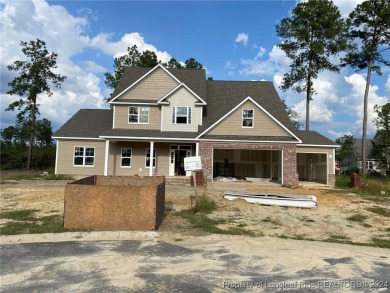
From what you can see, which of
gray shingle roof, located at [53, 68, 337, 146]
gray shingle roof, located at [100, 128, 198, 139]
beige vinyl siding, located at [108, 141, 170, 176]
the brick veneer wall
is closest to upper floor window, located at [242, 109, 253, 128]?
gray shingle roof, located at [53, 68, 337, 146]

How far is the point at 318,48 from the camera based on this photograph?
3669 centimetres

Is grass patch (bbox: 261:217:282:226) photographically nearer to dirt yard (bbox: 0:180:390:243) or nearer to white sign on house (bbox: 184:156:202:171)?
dirt yard (bbox: 0:180:390:243)

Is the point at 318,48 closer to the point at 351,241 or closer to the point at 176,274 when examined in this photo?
the point at 351,241

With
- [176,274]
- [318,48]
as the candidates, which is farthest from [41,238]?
[318,48]

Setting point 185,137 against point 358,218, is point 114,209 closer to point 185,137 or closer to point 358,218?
point 358,218

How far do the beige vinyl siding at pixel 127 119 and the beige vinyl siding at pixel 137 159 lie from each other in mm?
1322

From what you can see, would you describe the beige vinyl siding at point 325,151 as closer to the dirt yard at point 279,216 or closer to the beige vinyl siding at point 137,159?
the dirt yard at point 279,216

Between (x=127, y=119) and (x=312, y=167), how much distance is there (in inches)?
629

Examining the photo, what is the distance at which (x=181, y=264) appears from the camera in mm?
6734

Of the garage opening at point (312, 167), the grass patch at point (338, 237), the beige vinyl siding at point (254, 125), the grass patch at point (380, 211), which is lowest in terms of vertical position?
the grass patch at point (338, 237)

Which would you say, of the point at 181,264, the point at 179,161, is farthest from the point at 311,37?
the point at 181,264

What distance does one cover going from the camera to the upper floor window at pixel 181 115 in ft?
86.6

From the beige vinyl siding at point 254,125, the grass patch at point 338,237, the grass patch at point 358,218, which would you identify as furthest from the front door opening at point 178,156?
the grass patch at point 338,237

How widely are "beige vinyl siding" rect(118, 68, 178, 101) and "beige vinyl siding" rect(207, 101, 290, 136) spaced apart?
18.3 ft
